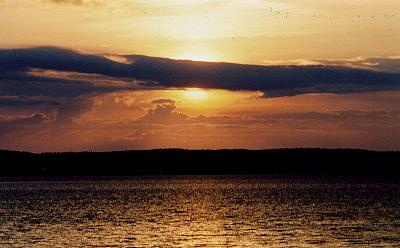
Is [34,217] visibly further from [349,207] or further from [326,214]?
[349,207]

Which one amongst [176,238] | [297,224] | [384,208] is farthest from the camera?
[384,208]

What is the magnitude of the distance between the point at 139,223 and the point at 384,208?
1433 inches

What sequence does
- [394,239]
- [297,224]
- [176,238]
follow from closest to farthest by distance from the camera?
[394,239]
[176,238]
[297,224]

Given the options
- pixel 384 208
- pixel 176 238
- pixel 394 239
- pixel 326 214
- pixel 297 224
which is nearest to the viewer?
pixel 394 239

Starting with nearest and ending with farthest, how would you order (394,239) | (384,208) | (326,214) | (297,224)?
1. (394,239)
2. (297,224)
3. (326,214)
4. (384,208)

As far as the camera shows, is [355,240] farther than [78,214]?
No

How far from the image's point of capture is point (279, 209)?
112m

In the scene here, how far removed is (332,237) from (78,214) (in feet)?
139

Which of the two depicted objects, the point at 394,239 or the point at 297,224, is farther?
the point at 297,224

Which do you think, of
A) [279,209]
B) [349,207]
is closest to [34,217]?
[279,209]

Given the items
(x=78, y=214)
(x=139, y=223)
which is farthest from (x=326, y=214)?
(x=78, y=214)

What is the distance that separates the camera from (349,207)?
11562cm

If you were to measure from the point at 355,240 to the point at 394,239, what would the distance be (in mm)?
3088

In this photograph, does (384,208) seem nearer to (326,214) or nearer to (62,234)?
(326,214)
